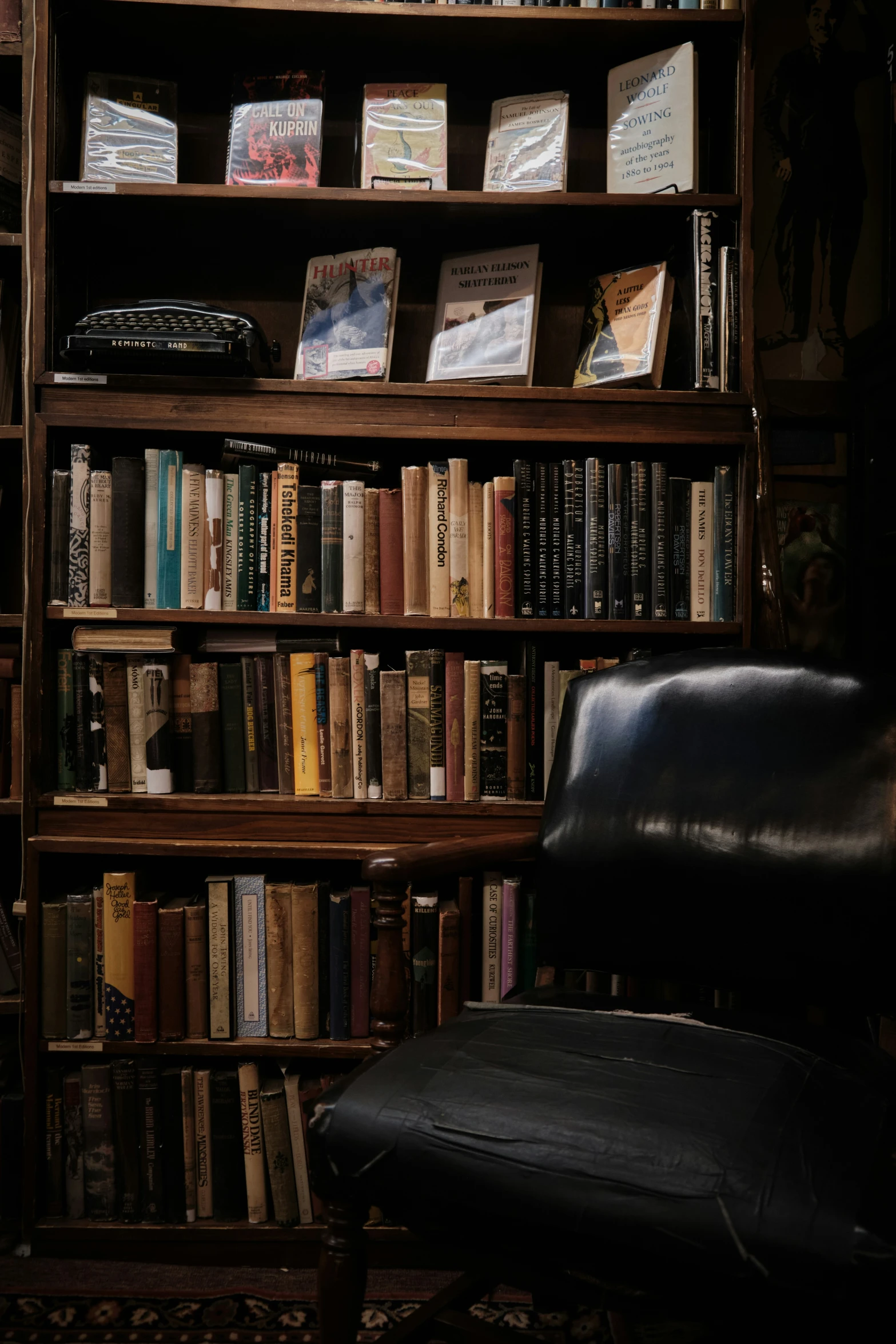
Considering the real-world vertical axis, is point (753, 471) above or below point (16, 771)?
above

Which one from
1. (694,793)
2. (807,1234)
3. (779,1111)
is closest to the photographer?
(807,1234)

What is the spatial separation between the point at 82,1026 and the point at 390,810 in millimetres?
647

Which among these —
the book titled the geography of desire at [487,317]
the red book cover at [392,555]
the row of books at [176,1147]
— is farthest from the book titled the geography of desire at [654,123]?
the row of books at [176,1147]

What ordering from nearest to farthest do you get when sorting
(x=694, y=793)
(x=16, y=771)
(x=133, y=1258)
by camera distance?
1. (x=694, y=793)
2. (x=133, y=1258)
3. (x=16, y=771)

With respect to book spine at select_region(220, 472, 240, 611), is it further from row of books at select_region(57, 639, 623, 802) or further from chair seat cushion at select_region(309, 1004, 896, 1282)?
chair seat cushion at select_region(309, 1004, 896, 1282)

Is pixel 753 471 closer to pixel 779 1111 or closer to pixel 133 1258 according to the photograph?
pixel 779 1111

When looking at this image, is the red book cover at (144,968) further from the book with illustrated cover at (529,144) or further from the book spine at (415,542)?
the book with illustrated cover at (529,144)

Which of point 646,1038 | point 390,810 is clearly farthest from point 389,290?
point 646,1038

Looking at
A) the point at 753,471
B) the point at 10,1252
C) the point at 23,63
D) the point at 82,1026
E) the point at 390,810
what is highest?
the point at 23,63

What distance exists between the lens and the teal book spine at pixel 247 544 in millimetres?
1547

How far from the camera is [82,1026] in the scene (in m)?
1.52

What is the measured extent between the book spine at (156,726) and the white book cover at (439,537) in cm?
49

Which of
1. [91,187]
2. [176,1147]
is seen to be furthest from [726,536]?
[176,1147]

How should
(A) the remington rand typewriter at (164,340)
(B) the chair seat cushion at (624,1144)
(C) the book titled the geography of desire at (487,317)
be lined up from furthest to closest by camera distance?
(C) the book titled the geography of desire at (487,317) → (A) the remington rand typewriter at (164,340) → (B) the chair seat cushion at (624,1144)
